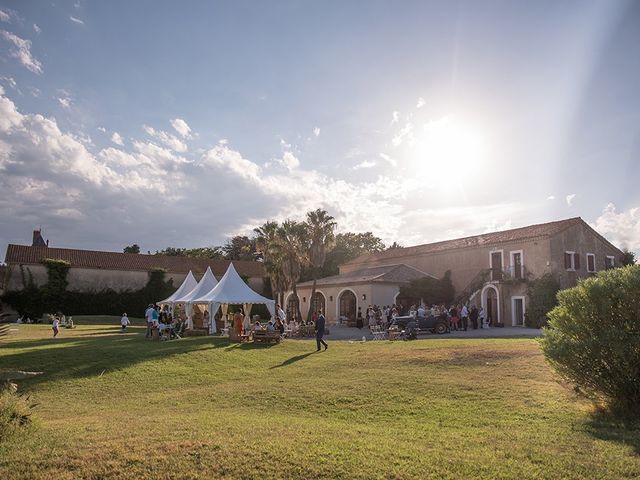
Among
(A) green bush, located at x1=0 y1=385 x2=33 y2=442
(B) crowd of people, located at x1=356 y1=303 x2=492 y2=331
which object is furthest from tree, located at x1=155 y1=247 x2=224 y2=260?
(A) green bush, located at x1=0 y1=385 x2=33 y2=442

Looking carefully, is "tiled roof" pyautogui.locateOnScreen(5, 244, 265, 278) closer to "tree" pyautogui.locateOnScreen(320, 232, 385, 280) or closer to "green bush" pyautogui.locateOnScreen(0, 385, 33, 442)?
"tree" pyautogui.locateOnScreen(320, 232, 385, 280)

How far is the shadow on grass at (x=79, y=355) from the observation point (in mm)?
13250

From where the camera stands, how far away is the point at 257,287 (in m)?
51.0

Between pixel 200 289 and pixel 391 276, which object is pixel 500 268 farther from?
pixel 200 289

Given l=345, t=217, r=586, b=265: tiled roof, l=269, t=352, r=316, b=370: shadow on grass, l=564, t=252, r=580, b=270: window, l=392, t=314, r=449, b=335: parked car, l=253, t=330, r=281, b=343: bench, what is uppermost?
l=345, t=217, r=586, b=265: tiled roof

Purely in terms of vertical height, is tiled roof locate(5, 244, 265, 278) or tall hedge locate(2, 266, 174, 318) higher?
tiled roof locate(5, 244, 265, 278)

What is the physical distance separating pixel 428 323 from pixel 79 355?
16.8m

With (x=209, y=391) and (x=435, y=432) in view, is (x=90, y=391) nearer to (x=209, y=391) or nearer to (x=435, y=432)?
(x=209, y=391)

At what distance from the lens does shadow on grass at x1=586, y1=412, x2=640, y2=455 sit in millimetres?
6671

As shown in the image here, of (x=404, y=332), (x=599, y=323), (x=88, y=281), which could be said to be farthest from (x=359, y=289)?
(x=599, y=323)

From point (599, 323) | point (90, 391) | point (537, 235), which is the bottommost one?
point (90, 391)

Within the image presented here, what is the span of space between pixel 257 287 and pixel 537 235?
2795 centimetres

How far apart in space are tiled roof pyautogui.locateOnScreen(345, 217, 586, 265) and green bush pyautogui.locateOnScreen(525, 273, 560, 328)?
3009 millimetres

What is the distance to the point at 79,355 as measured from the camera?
14.9 meters
